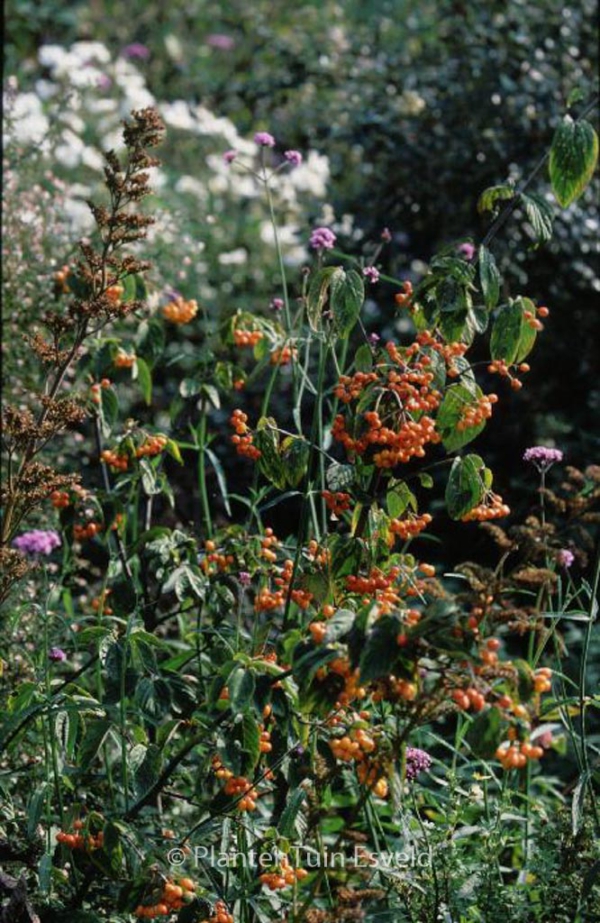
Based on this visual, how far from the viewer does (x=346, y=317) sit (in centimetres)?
198

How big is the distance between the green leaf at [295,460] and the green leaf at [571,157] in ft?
1.74

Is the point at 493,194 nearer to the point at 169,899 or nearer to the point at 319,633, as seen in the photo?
the point at 319,633

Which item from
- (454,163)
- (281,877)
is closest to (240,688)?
(281,877)

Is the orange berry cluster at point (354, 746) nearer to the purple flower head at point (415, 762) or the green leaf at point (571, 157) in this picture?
the purple flower head at point (415, 762)

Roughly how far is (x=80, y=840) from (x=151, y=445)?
746 mm

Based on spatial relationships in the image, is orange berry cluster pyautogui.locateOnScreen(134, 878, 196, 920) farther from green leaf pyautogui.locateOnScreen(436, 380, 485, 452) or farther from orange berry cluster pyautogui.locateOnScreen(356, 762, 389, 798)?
green leaf pyautogui.locateOnScreen(436, 380, 485, 452)

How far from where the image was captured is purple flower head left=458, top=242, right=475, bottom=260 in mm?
2307

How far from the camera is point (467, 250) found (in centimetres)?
239

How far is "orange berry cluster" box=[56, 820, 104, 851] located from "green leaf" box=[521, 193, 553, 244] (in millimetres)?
1121

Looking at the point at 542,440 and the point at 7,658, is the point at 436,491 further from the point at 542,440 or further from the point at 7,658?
the point at 7,658

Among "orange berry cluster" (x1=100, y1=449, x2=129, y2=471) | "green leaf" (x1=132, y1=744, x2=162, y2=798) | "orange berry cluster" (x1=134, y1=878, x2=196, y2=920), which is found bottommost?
"orange berry cluster" (x1=134, y1=878, x2=196, y2=920)

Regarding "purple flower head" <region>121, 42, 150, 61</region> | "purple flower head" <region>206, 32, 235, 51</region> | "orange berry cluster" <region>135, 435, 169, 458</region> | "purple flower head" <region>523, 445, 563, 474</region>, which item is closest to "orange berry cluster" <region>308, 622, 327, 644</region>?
"purple flower head" <region>523, 445, 563, 474</region>

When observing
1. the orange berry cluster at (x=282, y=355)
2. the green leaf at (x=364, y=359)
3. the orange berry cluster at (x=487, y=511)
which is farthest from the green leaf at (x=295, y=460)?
the orange berry cluster at (x=282, y=355)

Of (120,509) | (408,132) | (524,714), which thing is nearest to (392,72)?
(408,132)
